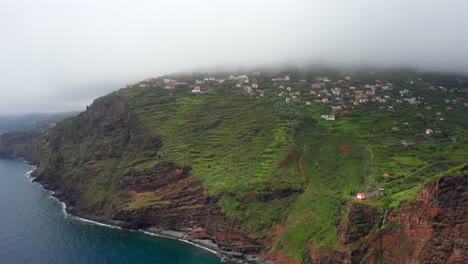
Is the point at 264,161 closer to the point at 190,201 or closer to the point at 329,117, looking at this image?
the point at 190,201

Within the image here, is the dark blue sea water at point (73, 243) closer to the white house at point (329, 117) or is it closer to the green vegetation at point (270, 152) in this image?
the green vegetation at point (270, 152)

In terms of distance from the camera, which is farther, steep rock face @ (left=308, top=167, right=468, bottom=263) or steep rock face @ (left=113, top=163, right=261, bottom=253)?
steep rock face @ (left=113, top=163, right=261, bottom=253)

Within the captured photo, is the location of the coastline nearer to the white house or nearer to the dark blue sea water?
the dark blue sea water

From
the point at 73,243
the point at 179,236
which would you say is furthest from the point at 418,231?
the point at 73,243

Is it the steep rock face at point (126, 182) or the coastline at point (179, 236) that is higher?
the steep rock face at point (126, 182)

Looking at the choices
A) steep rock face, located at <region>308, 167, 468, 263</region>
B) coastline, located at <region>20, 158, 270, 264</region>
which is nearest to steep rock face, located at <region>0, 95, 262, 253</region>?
coastline, located at <region>20, 158, 270, 264</region>

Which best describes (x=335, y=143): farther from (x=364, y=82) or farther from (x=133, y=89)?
(x=133, y=89)

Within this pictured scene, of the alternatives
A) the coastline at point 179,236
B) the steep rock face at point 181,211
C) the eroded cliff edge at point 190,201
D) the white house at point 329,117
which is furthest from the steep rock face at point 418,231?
the white house at point 329,117

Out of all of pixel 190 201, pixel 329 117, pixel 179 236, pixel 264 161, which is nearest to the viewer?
pixel 179 236
